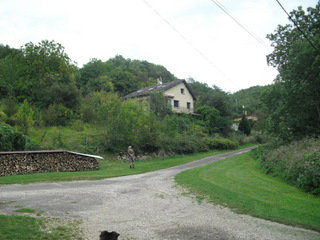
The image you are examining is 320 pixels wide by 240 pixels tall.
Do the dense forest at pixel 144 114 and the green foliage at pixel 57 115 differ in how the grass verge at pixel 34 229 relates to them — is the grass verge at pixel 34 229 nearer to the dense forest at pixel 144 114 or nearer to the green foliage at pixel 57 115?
the dense forest at pixel 144 114

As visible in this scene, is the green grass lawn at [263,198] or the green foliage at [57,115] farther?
the green foliage at [57,115]

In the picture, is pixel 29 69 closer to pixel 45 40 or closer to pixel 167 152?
pixel 45 40

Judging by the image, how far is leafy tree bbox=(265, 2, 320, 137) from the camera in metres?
20.9

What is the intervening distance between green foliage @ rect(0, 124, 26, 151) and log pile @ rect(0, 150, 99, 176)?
235 centimetres

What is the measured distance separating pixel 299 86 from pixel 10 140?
20858mm

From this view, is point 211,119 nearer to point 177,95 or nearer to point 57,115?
point 177,95

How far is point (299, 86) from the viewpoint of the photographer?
69.9 ft

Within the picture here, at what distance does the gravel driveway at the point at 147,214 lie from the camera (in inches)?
231

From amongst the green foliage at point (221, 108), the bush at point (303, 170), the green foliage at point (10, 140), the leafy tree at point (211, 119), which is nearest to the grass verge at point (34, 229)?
the bush at point (303, 170)

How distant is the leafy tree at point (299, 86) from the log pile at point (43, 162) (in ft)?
51.7

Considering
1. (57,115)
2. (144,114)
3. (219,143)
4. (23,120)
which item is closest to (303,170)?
(144,114)

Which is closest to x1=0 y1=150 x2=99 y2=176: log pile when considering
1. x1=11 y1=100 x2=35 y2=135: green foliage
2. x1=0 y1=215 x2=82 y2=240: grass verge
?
x1=11 y1=100 x2=35 y2=135: green foliage

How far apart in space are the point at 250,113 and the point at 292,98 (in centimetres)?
6313

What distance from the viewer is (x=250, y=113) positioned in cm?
8294
